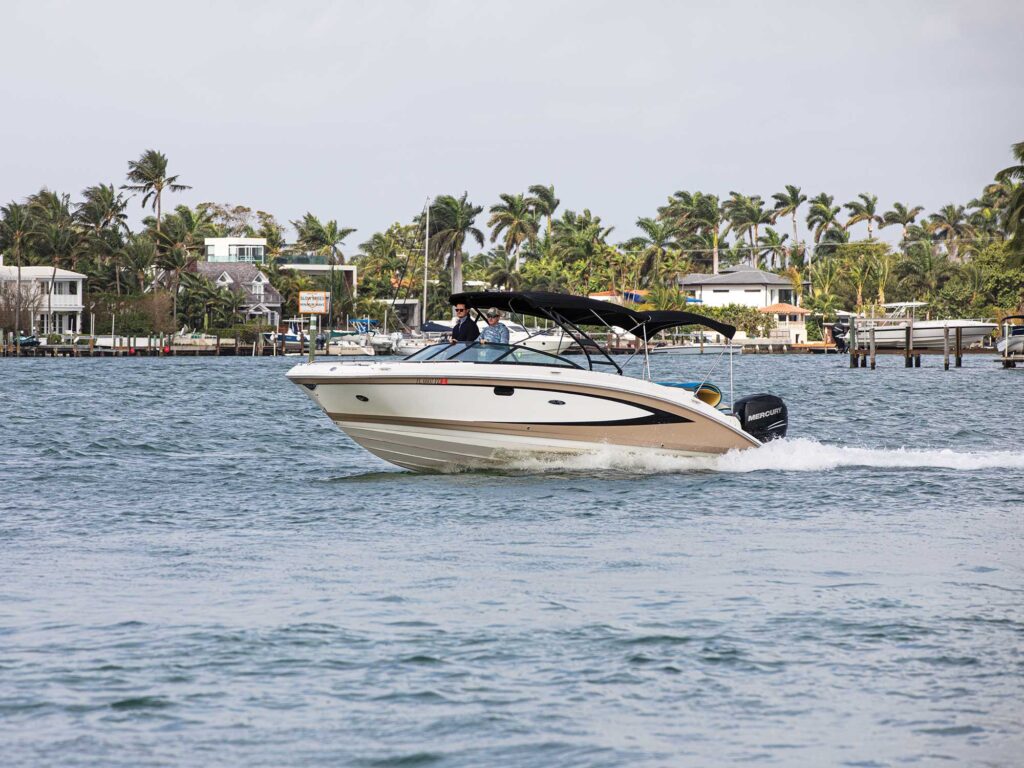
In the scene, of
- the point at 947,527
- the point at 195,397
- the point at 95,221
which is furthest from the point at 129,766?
the point at 95,221

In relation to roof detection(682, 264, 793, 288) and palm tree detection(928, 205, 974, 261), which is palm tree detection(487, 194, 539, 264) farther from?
palm tree detection(928, 205, 974, 261)

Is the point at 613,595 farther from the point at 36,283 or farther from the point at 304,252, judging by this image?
the point at 304,252

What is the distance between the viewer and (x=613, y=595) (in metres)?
11.1

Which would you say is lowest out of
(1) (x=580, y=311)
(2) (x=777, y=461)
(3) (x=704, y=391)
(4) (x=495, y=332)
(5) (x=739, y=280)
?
(2) (x=777, y=461)

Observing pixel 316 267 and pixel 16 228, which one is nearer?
pixel 16 228

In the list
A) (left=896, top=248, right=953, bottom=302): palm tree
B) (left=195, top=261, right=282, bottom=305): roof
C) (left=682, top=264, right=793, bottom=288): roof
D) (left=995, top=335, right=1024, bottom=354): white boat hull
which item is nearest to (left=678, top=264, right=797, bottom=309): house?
(left=682, top=264, right=793, bottom=288): roof

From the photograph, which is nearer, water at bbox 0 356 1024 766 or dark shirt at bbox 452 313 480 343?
water at bbox 0 356 1024 766

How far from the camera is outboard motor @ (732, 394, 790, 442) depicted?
20234 mm

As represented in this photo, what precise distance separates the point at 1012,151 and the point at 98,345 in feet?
232

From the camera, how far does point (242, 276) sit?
127 metres

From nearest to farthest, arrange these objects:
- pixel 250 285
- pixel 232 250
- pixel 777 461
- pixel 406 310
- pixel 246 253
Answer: pixel 777 461
pixel 250 285
pixel 232 250
pixel 246 253
pixel 406 310

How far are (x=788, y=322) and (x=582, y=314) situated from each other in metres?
118

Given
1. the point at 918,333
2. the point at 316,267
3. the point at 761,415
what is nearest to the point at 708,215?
the point at 316,267

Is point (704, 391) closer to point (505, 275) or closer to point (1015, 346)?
point (1015, 346)
